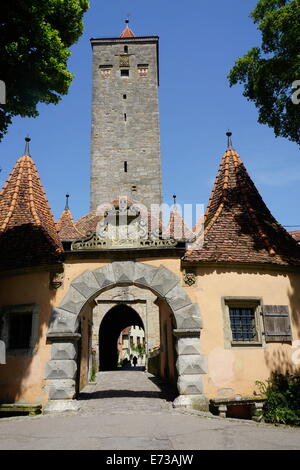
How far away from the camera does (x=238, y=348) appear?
9.62m

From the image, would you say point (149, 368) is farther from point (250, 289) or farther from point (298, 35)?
point (298, 35)

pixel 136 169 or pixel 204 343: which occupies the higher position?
pixel 136 169

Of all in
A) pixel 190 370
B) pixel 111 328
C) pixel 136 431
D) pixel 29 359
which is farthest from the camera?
pixel 111 328

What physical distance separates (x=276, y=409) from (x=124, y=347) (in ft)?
147

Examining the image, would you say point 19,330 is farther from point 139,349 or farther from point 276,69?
point 139,349

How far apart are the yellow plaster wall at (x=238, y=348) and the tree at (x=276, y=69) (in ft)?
13.7

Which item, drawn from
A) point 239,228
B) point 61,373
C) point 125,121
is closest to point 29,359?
point 61,373

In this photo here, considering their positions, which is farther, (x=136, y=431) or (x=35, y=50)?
(x=35, y=50)

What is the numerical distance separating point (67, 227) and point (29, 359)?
7.57 metres

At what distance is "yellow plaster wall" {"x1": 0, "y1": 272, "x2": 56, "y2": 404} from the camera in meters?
9.36

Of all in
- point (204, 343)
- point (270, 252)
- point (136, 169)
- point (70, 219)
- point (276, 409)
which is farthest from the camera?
point (136, 169)

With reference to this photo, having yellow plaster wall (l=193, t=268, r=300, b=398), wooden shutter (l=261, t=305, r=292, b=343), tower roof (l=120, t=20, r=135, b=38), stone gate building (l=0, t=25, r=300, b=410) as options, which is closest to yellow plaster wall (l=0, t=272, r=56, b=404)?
stone gate building (l=0, t=25, r=300, b=410)

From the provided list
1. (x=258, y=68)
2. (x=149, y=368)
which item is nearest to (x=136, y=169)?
(x=149, y=368)

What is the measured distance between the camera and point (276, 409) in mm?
8891
